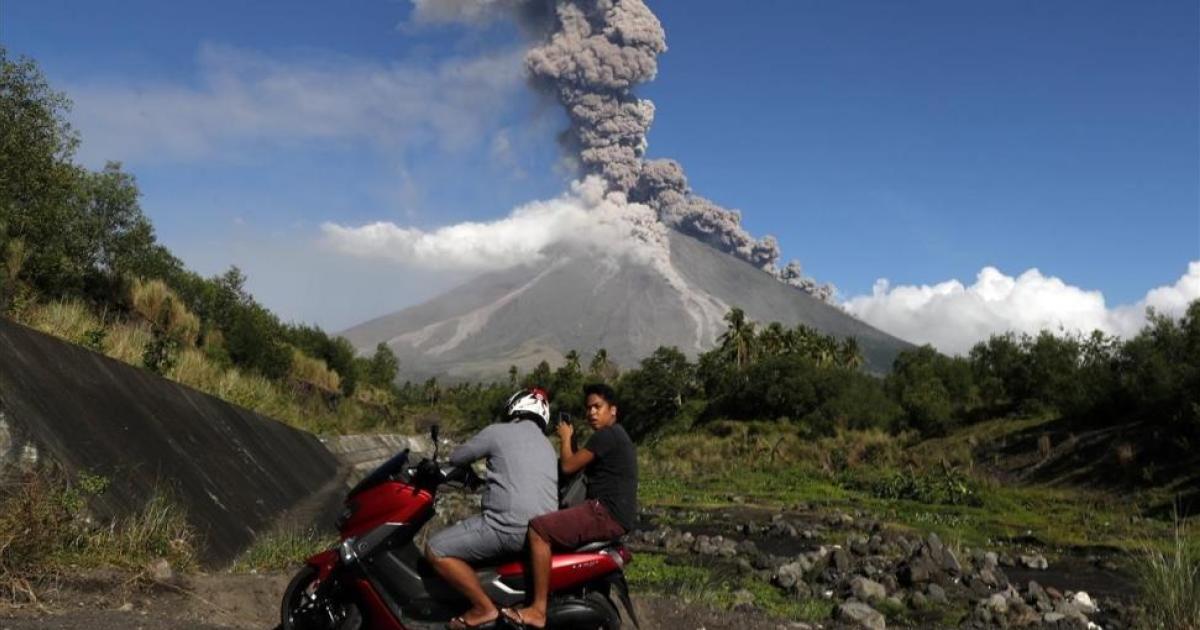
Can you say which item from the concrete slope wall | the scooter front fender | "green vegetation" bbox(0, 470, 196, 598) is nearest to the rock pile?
the scooter front fender

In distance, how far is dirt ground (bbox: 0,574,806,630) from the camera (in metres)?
7.27

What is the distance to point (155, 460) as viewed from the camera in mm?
11094

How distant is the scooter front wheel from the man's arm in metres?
1.85

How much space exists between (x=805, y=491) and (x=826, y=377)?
30.4m

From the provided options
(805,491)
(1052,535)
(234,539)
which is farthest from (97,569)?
(805,491)

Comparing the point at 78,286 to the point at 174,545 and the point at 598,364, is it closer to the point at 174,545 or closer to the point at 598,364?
the point at 174,545

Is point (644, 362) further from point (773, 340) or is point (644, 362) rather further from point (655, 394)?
point (773, 340)

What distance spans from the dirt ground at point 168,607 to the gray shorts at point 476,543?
229cm

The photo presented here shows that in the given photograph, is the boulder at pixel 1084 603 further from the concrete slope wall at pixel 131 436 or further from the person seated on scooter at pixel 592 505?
the concrete slope wall at pixel 131 436

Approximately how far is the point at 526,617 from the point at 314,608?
173cm

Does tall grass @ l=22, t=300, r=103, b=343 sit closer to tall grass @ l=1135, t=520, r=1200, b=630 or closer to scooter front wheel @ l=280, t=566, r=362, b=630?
scooter front wheel @ l=280, t=566, r=362, b=630

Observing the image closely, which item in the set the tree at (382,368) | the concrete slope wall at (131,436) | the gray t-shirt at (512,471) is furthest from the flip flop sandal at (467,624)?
the tree at (382,368)

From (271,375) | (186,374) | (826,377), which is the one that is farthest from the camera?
(826,377)

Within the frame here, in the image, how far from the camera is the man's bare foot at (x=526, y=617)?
662 cm
